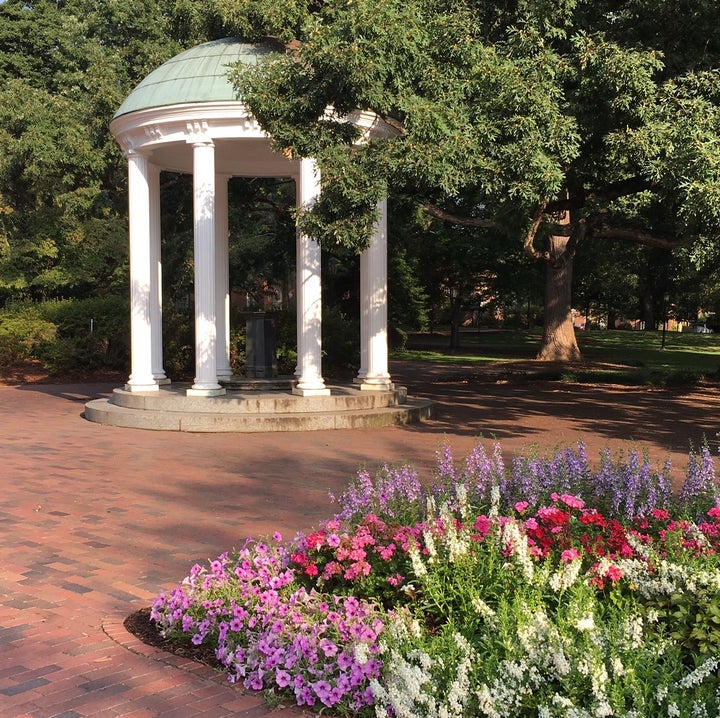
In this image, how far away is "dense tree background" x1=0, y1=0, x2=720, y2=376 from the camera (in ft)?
33.2

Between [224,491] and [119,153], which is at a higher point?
Answer: [119,153]

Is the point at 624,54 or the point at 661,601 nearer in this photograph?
the point at 661,601

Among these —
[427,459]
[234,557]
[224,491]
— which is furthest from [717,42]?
[234,557]

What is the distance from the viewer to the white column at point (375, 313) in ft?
54.4

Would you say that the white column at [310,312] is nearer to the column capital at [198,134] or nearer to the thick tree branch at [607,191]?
the column capital at [198,134]

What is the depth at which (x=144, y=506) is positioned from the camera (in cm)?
848

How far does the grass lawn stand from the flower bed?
62.3 feet

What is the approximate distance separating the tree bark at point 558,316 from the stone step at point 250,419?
1672 cm

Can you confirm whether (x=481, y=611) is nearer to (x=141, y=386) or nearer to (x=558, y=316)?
(x=141, y=386)

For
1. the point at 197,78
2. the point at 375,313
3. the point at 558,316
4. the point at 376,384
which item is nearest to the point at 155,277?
the point at 197,78

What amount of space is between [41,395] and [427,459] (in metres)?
12.6

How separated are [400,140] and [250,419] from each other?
5.78 meters

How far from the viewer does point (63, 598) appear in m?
5.61

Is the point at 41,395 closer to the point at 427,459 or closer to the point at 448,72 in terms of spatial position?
the point at 427,459
